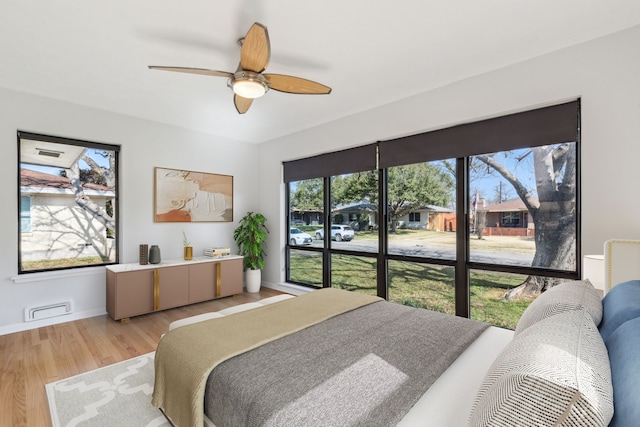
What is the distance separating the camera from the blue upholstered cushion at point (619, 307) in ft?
3.74

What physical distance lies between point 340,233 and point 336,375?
10.2 ft

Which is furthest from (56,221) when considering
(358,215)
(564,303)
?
(564,303)

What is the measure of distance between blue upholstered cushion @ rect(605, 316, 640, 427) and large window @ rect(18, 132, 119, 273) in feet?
15.3

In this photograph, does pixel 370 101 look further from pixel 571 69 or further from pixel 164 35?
pixel 164 35

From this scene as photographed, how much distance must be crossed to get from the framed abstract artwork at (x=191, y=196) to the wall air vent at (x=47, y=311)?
141 cm

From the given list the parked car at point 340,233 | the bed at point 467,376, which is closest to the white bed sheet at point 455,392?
the bed at point 467,376

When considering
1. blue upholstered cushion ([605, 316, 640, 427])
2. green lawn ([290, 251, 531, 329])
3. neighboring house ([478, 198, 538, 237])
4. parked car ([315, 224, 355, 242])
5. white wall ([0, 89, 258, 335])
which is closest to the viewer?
blue upholstered cushion ([605, 316, 640, 427])

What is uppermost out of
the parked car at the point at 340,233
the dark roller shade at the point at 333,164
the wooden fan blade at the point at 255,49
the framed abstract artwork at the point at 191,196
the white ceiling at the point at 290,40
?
the white ceiling at the point at 290,40

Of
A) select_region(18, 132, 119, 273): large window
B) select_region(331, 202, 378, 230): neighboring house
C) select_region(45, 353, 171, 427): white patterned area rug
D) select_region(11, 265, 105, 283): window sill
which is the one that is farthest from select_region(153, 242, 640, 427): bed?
select_region(18, 132, 119, 273): large window

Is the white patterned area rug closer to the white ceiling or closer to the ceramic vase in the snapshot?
the ceramic vase

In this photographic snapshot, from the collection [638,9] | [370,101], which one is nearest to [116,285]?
[370,101]

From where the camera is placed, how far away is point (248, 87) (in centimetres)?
231

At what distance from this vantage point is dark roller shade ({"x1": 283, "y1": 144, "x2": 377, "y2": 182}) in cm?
383

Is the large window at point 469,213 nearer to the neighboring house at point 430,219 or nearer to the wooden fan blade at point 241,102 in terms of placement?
the neighboring house at point 430,219
